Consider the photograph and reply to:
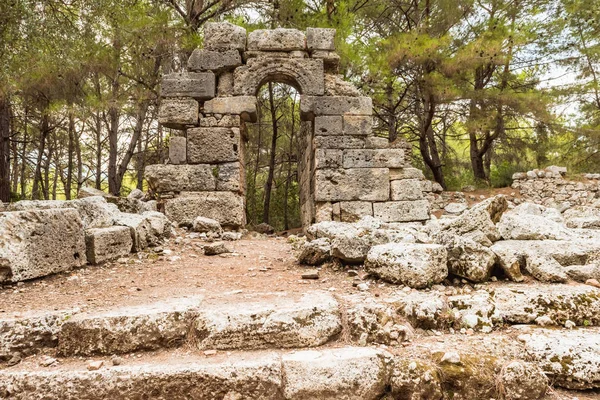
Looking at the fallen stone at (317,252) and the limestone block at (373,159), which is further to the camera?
the limestone block at (373,159)

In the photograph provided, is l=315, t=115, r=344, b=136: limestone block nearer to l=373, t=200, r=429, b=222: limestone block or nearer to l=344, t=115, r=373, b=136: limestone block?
l=344, t=115, r=373, b=136: limestone block

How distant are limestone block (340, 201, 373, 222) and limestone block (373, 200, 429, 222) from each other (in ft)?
0.41

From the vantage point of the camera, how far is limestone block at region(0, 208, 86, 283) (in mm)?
2701

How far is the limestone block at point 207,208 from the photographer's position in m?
6.09

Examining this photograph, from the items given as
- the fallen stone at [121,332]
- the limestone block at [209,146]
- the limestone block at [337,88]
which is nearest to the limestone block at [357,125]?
the limestone block at [337,88]

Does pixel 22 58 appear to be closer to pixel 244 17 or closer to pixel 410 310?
pixel 244 17

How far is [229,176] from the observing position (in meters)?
6.34

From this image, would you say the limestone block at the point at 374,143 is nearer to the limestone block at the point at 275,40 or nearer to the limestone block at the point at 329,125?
the limestone block at the point at 329,125

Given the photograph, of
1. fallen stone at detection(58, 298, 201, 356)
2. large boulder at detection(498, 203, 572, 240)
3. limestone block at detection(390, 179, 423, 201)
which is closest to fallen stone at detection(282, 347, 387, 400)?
fallen stone at detection(58, 298, 201, 356)

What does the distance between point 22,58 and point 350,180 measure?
606 cm

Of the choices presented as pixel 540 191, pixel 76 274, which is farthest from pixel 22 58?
pixel 540 191

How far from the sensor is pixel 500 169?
13.1 m

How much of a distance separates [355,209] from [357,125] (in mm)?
1505

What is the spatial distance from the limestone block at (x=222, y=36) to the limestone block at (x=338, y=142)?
219 cm
